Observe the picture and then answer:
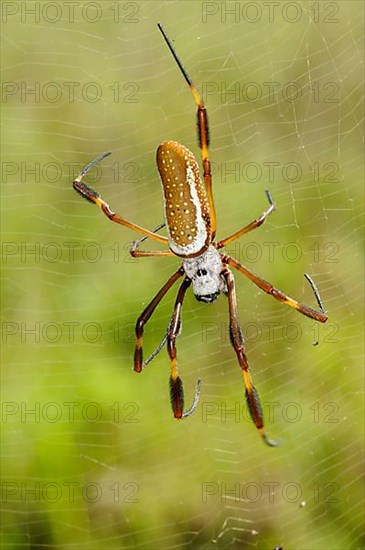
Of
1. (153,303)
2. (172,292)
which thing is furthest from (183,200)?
(172,292)

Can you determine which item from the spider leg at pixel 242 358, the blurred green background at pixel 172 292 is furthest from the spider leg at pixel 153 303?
the blurred green background at pixel 172 292

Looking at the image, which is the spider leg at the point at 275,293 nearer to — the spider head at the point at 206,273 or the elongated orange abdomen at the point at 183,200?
the spider head at the point at 206,273

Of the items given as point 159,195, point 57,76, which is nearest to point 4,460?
point 159,195

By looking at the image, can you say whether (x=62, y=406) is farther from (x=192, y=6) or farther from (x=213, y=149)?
(x=192, y=6)

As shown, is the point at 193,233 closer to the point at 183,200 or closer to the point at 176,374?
the point at 183,200

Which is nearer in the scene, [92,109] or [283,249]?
[283,249]

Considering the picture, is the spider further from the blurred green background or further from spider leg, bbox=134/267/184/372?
the blurred green background

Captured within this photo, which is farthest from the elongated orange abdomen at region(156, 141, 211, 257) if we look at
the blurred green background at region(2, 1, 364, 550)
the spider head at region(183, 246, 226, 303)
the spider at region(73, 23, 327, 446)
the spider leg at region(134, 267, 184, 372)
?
the blurred green background at region(2, 1, 364, 550)
